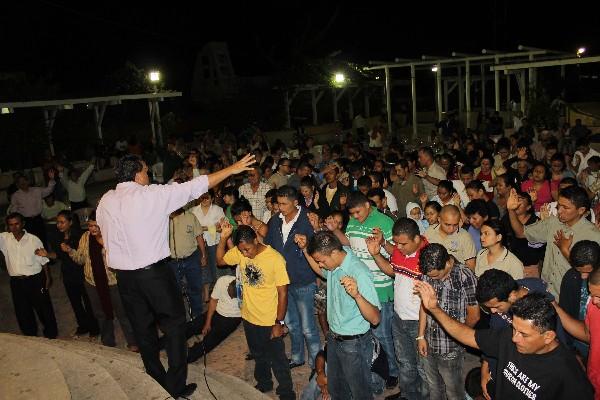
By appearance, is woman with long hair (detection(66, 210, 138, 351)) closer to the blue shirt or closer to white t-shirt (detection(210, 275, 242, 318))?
white t-shirt (detection(210, 275, 242, 318))

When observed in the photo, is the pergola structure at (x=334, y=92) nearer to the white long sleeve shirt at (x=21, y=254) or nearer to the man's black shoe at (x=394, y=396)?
the white long sleeve shirt at (x=21, y=254)

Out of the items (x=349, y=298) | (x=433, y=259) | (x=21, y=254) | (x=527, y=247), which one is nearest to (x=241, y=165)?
(x=349, y=298)

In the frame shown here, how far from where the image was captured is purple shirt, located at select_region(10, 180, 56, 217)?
10.3 m

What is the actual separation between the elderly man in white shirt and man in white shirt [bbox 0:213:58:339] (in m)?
3.27

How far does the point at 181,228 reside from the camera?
7.66 m

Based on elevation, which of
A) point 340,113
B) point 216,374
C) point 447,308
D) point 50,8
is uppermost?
point 50,8

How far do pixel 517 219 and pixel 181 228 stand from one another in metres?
3.89

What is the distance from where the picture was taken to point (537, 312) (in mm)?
3338

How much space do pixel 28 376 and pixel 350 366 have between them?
242 centimetres

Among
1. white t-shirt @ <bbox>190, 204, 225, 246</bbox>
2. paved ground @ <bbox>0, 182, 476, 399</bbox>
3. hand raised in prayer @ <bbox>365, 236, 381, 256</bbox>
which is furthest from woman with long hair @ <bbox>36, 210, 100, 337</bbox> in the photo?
hand raised in prayer @ <bbox>365, 236, 381, 256</bbox>

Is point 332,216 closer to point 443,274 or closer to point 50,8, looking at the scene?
point 443,274

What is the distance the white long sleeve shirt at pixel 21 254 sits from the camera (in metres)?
7.25

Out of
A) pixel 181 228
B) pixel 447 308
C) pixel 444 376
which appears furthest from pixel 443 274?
pixel 181 228

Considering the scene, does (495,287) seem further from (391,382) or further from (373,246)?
(391,382)
